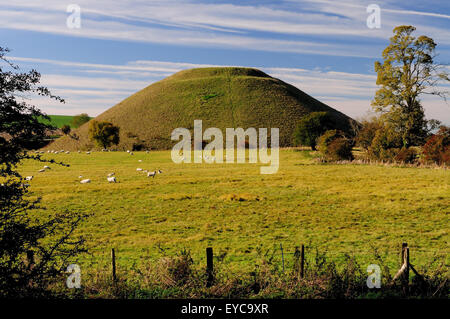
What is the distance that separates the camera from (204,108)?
128 m

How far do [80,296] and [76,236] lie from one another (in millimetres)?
8722

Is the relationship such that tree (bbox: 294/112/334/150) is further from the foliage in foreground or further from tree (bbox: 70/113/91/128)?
tree (bbox: 70/113/91/128)

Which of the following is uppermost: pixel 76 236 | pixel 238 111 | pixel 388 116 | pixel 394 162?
pixel 238 111

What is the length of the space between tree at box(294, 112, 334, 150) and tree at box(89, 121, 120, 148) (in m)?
48.9

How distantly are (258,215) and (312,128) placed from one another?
162 ft

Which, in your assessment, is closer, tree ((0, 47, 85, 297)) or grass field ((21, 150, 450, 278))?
tree ((0, 47, 85, 297))

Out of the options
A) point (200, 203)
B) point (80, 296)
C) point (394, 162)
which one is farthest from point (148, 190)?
point (394, 162)

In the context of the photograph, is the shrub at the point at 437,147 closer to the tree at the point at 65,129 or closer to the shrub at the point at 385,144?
the shrub at the point at 385,144

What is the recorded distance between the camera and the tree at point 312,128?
218ft

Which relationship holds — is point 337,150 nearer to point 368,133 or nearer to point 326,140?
point 326,140

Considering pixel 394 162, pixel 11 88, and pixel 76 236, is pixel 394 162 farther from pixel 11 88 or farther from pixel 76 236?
pixel 11 88

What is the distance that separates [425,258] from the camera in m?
12.7

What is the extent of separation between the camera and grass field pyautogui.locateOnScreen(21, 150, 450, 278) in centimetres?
1423

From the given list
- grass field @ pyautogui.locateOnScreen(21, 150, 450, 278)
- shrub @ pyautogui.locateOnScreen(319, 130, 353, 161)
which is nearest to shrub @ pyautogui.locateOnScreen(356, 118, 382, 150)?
shrub @ pyautogui.locateOnScreen(319, 130, 353, 161)
